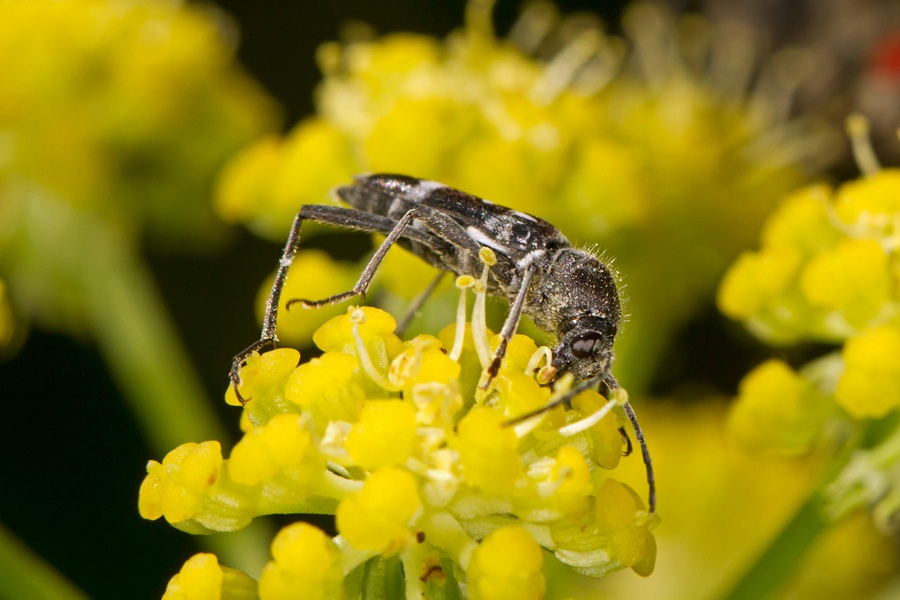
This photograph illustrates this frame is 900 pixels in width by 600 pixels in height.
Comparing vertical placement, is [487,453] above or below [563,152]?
below

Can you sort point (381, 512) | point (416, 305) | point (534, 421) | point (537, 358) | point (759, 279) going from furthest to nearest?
point (416, 305) < point (759, 279) < point (537, 358) < point (534, 421) < point (381, 512)

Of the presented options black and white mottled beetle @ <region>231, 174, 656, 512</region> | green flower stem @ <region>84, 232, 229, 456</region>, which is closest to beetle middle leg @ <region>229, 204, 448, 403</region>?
black and white mottled beetle @ <region>231, 174, 656, 512</region>

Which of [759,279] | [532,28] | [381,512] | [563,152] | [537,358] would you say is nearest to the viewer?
[381,512]

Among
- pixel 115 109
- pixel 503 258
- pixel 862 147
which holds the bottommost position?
pixel 503 258

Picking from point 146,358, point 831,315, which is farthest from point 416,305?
point 146,358

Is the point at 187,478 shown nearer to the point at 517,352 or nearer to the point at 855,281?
the point at 517,352

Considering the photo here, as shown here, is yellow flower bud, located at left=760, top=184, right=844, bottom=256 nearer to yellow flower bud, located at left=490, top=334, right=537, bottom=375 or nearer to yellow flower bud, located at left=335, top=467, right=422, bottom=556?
yellow flower bud, located at left=490, top=334, right=537, bottom=375

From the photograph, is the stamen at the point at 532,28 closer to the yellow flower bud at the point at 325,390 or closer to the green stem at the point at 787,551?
the green stem at the point at 787,551

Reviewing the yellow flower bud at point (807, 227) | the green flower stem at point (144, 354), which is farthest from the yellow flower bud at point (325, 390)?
the green flower stem at point (144, 354)
